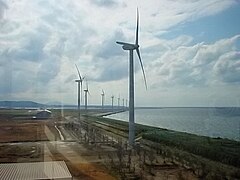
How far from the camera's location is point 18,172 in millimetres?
4152

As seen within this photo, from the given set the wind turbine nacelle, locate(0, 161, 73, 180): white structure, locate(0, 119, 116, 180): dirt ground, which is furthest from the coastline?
the wind turbine nacelle

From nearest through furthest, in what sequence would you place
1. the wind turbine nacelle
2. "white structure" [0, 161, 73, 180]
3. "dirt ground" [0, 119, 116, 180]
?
"white structure" [0, 161, 73, 180]
"dirt ground" [0, 119, 116, 180]
the wind turbine nacelle

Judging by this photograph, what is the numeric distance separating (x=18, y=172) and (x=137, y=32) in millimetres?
3719

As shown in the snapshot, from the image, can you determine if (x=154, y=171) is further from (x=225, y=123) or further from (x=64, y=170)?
(x=225, y=123)

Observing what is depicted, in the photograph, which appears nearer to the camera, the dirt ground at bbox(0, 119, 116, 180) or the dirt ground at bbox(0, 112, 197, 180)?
the dirt ground at bbox(0, 112, 197, 180)

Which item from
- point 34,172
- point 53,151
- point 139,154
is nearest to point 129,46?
point 139,154

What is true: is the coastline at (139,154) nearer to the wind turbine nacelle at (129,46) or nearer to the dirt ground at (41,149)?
the dirt ground at (41,149)

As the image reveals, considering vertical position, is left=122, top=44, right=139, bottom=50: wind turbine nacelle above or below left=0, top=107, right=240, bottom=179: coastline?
above

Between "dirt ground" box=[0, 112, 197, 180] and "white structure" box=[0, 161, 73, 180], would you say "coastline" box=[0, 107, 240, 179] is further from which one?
"white structure" box=[0, 161, 73, 180]

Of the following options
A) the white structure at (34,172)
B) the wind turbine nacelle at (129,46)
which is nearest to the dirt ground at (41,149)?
the white structure at (34,172)

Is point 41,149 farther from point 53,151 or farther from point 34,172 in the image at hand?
point 34,172

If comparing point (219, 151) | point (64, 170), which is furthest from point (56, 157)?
point (219, 151)

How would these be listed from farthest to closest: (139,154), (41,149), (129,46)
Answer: (129,46)
(41,149)
(139,154)

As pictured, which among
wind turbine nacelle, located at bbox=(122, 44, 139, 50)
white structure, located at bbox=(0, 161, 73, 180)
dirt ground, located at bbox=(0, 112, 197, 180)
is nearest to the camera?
white structure, located at bbox=(0, 161, 73, 180)
